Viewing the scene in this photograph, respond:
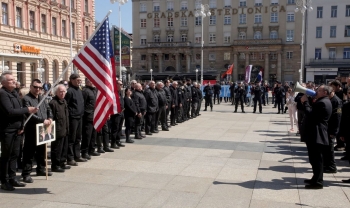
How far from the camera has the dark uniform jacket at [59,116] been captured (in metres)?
7.61

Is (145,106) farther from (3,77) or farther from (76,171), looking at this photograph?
(3,77)

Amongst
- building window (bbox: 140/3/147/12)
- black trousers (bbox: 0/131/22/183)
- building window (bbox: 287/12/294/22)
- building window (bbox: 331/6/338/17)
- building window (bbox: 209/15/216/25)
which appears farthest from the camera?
building window (bbox: 140/3/147/12)

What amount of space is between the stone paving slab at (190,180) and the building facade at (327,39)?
49.0 m

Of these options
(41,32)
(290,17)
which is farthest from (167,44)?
(41,32)

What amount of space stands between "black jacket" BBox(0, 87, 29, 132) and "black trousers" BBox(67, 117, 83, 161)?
1.73 metres

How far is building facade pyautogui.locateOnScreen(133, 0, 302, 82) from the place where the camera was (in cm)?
6769

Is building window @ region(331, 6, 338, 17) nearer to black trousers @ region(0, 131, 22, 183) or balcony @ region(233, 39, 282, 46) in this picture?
balcony @ region(233, 39, 282, 46)

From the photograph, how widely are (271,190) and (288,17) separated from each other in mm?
66785

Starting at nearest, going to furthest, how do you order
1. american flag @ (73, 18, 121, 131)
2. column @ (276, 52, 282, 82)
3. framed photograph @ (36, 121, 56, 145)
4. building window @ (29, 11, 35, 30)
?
framed photograph @ (36, 121, 56, 145) < american flag @ (73, 18, 121, 131) < building window @ (29, 11, 35, 30) < column @ (276, 52, 282, 82)

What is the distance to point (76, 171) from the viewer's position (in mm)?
7844

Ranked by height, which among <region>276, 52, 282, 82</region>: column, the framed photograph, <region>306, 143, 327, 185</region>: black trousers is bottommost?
<region>306, 143, 327, 185</region>: black trousers

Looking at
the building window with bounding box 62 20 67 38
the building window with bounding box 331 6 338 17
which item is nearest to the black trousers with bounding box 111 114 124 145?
the building window with bounding box 62 20 67 38

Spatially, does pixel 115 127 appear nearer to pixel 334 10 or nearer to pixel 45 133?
pixel 45 133

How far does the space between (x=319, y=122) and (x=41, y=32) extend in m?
37.9
